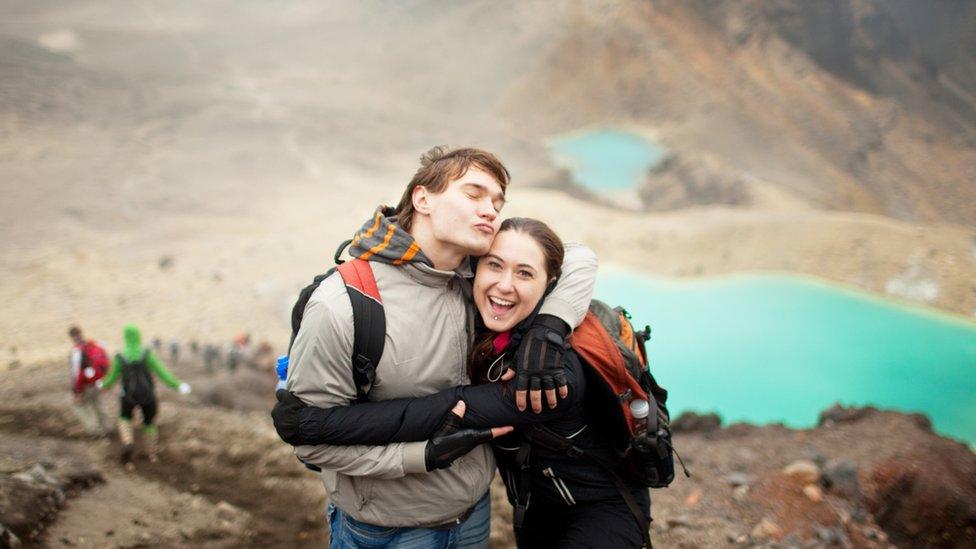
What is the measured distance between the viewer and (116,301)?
48.5 ft

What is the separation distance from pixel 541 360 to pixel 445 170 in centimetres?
80

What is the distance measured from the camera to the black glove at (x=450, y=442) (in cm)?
221

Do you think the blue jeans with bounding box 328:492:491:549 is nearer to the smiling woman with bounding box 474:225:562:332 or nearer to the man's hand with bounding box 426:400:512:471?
the man's hand with bounding box 426:400:512:471

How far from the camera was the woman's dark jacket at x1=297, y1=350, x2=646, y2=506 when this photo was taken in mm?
2174

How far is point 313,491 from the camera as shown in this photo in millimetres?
5695

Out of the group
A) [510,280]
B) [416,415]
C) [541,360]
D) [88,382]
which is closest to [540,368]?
[541,360]

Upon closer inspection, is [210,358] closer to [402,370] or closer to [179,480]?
→ [179,480]

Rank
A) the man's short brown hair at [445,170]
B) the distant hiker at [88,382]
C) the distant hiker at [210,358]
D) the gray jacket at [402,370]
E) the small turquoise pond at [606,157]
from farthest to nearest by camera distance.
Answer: the small turquoise pond at [606,157]
the distant hiker at [210,358]
the distant hiker at [88,382]
the man's short brown hair at [445,170]
the gray jacket at [402,370]

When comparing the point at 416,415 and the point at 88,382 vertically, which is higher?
the point at 416,415

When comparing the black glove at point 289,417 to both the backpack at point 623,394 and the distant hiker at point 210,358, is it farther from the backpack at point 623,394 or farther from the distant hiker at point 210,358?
the distant hiker at point 210,358

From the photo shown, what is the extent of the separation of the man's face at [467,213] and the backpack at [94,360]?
5.70 m

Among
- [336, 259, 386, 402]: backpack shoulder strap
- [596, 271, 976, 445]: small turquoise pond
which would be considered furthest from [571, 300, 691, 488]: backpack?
[596, 271, 976, 445]: small turquoise pond

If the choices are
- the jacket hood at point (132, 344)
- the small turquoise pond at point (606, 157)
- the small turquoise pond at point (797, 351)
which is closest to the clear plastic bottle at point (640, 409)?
the jacket hood at point (132, 344)

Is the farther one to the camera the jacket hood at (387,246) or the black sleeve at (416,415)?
the jacket hood at (387,246)
